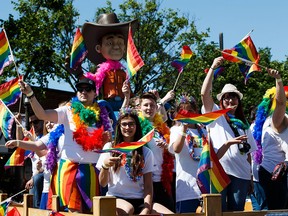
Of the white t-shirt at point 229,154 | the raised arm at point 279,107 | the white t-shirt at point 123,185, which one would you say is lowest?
the white t-shirt at point 123,185

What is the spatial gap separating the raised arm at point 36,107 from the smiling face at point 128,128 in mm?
790

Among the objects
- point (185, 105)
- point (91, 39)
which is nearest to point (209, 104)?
point (185, 105)

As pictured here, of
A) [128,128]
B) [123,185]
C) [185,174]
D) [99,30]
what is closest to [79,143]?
[128,128]

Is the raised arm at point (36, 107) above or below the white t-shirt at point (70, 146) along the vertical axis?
above

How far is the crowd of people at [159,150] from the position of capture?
4660 mm

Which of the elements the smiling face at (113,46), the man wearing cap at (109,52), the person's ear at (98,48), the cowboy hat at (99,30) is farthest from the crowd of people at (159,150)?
the person's ear at (98,48)

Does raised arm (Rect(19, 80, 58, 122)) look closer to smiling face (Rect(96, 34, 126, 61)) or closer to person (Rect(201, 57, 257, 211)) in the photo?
person (Rect(201, 57, 257, 211))

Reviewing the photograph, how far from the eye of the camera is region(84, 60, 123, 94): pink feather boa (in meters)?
6.85

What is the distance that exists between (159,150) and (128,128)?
2.88 feet

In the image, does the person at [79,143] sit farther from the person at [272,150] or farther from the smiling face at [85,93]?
the person at [272,150]

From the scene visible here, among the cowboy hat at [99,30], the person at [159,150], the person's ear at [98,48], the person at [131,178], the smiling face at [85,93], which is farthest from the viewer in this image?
the person's ear at [98,48]

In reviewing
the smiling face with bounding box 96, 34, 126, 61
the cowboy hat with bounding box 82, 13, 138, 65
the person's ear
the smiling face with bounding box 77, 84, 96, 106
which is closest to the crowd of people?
the smiling face with bounding box 77, 84, 96, 106

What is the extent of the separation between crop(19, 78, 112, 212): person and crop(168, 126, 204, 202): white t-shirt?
0.65 meters

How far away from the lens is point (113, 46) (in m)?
7.05
